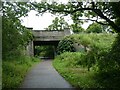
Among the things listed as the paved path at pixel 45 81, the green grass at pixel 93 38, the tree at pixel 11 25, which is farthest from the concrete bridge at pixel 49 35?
the tree at pixel 11 25

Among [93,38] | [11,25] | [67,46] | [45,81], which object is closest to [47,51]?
[67,46]

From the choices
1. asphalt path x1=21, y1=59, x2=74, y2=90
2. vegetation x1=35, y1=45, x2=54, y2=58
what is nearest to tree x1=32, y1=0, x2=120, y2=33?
asphalt path x1=21, y1=59, x2=74, y2=90

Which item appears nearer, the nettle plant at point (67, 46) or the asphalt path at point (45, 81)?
the asphalt path at point (45, 81)

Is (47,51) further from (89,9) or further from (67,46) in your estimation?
(89,9)

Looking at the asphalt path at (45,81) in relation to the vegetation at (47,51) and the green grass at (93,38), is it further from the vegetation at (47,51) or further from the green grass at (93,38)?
the vegetation at (47,51)

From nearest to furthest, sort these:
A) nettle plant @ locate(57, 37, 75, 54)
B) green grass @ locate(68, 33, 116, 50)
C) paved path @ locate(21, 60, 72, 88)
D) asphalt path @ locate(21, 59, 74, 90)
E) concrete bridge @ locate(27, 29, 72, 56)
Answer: asphalt path @ locate(21, 59, 74, 90) < paved path @ locate(21, 60, 72, 88) < green grass @ locate(68, 33, 116, 50) < nettle plant @ locate(57, 37, 75, 54) < concrete bridge @ locate(27, 29, 72, 56)

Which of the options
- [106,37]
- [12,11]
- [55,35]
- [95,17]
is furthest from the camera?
[55,35]

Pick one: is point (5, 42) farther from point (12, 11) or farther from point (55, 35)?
point (55, 35)

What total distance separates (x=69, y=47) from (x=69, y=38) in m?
1.31

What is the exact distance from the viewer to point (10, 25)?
13406mm

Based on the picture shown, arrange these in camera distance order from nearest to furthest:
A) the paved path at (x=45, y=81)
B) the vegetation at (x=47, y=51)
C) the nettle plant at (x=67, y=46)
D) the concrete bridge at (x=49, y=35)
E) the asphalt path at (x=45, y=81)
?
the asphalt path at (x=45, y=81) → the paved path at (x=45, y=81) → the nettle plant at (x=67, y=46) → the concrete bridge at (x=49, y=35) → the vegetation at (x=47, y=51)

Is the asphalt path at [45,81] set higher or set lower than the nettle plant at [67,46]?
lower

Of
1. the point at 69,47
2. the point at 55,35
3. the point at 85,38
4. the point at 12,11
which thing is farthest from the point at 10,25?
the point at 55,35

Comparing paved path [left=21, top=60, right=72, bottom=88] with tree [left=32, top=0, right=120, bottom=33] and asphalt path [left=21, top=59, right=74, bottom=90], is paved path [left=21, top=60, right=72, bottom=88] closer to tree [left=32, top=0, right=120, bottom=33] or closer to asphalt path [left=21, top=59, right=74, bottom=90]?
asphalt path [left=21, top=59, right=74, bottom=90]
